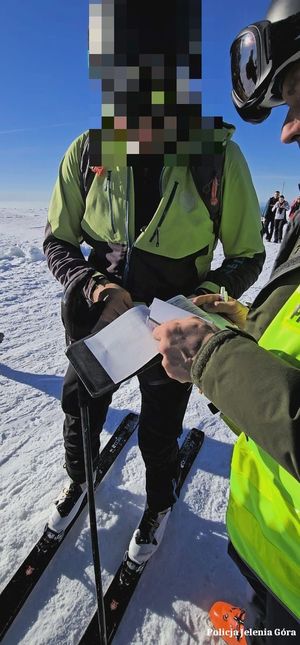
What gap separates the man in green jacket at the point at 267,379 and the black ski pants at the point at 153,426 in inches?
23.1

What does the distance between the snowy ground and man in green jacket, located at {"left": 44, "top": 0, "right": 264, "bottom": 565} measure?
20 cm

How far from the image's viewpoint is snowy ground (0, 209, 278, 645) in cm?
167

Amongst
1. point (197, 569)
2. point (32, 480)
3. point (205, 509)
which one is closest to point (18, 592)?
point (32, 480)

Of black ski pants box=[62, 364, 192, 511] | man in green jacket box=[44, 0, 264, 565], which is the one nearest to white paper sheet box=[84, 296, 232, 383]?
man in green jacket box=[44, 0, 264, 565]

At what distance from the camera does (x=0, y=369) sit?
3.48 m

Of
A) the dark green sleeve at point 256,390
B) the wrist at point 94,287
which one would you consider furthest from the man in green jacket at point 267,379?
the wrist at point 94,287

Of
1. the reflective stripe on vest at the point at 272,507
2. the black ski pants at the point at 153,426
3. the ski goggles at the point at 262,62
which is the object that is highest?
the ski goggles at the point at 262,62

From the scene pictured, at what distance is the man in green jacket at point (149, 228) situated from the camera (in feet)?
4.68

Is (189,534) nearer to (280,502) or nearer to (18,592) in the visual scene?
(18,592)

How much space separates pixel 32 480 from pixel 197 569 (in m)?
1.07

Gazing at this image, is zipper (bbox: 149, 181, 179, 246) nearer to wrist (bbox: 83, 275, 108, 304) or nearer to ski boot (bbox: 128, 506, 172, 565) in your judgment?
wrist (bbox: 83, 275, 108, 304)

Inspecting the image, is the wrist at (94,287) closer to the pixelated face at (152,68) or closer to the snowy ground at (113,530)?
the pixelated face at (152,68)

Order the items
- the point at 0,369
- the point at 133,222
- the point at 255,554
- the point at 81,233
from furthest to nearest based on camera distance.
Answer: the point at 0,369 < the point at 81,233 < the point at 133,222 < the point at 255,554

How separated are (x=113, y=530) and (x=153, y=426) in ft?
2.29
